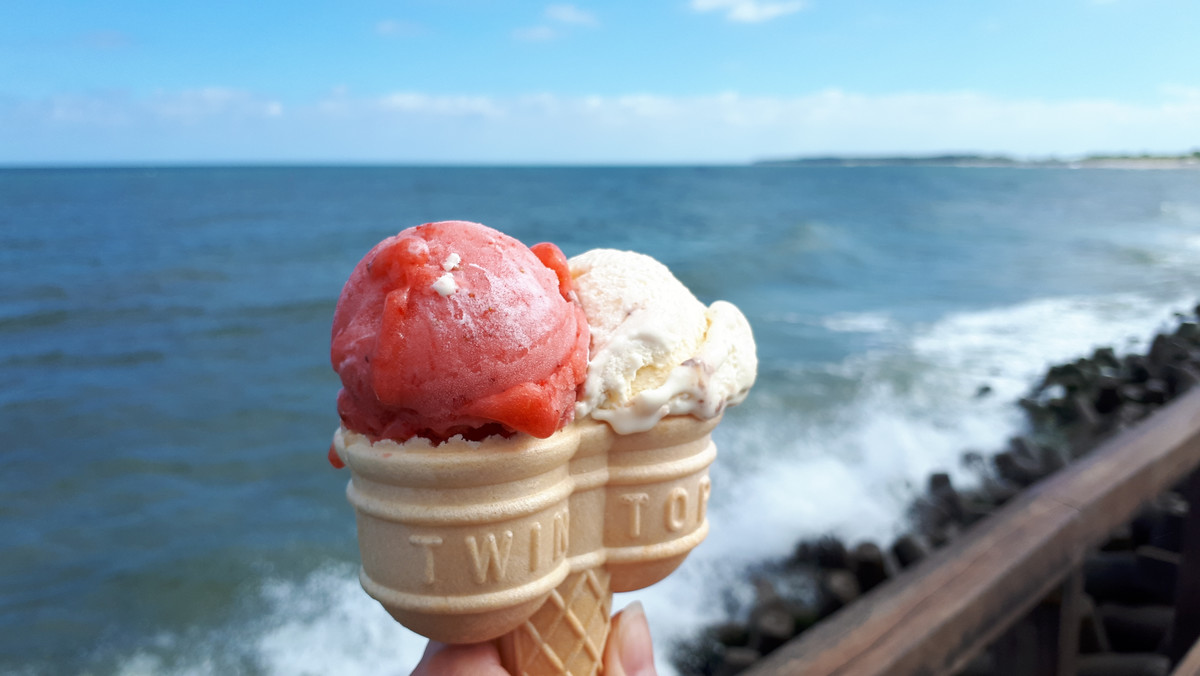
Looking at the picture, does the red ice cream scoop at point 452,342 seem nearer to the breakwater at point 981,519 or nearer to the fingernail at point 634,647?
the fingernail at point 634,647

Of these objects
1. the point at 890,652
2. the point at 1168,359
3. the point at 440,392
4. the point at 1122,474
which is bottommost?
the point at 1168,359

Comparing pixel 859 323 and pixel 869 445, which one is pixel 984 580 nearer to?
pixel 869 445

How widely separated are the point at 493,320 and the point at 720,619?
466cm

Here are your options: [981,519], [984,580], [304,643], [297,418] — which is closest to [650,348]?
[984,580]

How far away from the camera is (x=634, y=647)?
1.78 meters

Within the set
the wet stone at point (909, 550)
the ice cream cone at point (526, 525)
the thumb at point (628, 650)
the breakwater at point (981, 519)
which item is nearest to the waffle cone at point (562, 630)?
the ice cream cone at point (526, 525)

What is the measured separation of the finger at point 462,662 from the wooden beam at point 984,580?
808 mm

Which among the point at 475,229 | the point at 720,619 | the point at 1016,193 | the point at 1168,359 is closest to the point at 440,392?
the point at 475,229

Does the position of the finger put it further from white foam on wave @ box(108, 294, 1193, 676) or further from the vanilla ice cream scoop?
white foam on wave @ box(108, 294, 1193, 676)

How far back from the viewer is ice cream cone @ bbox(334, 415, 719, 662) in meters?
1.26

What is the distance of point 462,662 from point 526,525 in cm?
37

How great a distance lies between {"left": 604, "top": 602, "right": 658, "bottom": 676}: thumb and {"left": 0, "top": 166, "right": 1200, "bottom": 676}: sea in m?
3.41

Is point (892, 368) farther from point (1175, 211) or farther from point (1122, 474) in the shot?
point (1175, 211)

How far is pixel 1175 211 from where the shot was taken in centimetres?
4103
